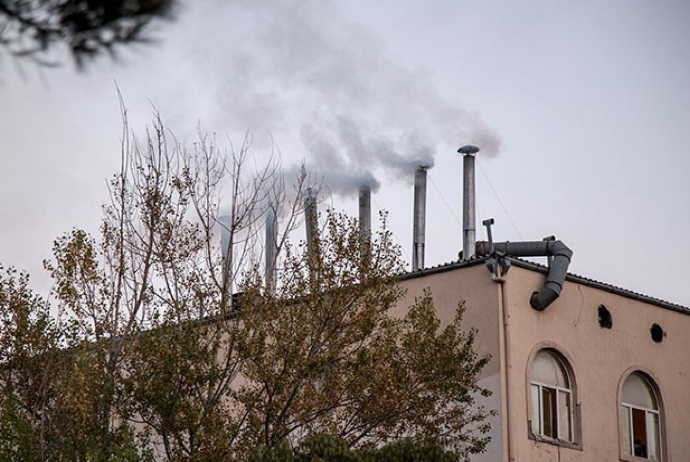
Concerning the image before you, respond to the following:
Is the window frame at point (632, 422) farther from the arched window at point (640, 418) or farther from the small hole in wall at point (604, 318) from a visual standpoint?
the small hole in wall at point (604, 318)

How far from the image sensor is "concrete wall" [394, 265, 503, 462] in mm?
22672

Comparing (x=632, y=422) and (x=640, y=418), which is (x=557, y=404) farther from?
(x=640, y=418)

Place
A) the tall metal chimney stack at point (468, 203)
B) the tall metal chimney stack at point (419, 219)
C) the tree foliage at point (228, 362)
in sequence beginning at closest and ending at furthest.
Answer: the tree foliage at point (228, 362) < the tall metal chimney stack at point (468, 203) < the tall metal chimney stack at point (419, 219)

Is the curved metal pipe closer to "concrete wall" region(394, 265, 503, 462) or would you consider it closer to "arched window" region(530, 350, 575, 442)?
"concrete wall" region(394, 265, 503, 462)

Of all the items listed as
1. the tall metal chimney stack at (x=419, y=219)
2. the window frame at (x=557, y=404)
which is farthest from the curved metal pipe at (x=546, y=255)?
the tall metal chimney stack at (x=419, y=219)

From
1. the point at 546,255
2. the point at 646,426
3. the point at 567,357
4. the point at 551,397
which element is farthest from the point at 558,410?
the point at 546,255

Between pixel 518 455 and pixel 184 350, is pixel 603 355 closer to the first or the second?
pixel 518 455

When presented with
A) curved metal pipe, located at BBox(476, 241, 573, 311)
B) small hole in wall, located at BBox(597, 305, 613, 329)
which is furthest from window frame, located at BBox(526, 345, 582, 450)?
small hole in wall, located at BBox(597, 305, 613, 329)

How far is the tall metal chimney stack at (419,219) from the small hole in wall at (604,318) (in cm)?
1054

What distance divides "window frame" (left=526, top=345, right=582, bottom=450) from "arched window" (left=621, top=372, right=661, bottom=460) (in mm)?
1545

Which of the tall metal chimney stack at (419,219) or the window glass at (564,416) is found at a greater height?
the tall metal chimney stack at (419,219)

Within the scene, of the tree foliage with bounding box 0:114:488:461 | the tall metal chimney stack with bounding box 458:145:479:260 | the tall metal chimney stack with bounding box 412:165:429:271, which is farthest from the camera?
the tall metal chimney stack with bounding box 412:165:429:271

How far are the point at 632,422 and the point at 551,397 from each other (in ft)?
8.61

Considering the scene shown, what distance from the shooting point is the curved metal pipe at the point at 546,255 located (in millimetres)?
23672
